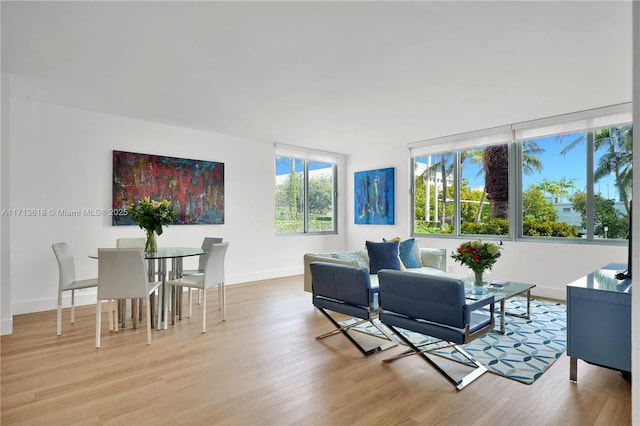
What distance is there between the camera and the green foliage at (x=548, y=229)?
5.23 meters

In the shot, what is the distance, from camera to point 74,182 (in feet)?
15.8

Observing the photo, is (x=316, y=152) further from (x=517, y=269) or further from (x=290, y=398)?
(x=290, y=398)

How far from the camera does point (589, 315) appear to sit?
2520mm

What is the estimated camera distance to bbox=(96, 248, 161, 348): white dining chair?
3348 mm

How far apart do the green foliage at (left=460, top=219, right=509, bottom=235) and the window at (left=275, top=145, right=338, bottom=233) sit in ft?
9.65

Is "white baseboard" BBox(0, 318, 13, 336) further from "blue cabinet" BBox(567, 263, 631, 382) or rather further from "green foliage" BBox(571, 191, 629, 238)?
"green foliage" BBox(571, 191, 629, 238)

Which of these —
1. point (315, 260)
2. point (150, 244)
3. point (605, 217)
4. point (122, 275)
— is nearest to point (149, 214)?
point (150, 244)

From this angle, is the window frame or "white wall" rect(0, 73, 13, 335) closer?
"white wall" rect(0, 73, 13, 335)

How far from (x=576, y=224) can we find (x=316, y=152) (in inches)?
190

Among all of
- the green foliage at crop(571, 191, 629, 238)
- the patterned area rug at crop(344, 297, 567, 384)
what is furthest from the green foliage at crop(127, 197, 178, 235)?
the green foliage at crop(571, 191, 629, 238)

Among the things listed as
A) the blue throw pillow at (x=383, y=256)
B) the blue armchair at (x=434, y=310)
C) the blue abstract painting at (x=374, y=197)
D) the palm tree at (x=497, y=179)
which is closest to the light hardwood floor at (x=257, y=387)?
the blue armchair at (x=434, y=310)

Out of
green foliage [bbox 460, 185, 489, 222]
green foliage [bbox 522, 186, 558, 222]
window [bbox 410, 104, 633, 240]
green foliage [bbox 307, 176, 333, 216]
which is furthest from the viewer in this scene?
green foliage [bbox 307, 176, 333, 216]

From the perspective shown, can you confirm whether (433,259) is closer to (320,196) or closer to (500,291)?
(500,291)

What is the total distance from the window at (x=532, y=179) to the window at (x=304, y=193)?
200 cm
